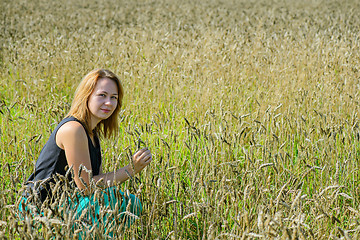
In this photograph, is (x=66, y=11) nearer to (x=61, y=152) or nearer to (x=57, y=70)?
(x=57, y=70)

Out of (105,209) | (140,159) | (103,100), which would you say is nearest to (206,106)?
(103,100)

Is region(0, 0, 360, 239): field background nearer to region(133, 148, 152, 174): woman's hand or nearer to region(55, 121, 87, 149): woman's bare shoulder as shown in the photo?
region(133, 148, 152, 174): woman's hand

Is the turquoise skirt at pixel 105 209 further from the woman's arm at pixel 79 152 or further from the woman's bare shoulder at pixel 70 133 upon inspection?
the woman's bare shoulder at pixel 70 133

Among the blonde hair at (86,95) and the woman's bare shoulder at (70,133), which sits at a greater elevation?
the blonde hair at (86,95)

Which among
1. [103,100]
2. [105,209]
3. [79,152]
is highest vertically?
[103,100]

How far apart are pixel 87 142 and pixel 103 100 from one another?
1.06 feet

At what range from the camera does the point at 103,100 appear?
8.41 feet

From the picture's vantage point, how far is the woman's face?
2.55 meters

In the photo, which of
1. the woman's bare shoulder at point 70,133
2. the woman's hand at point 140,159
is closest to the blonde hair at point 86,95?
the woman's bare shoulder at point 70,133

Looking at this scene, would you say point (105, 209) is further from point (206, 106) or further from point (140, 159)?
point (206, 106)

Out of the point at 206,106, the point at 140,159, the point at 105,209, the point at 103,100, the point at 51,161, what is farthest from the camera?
the point at 206,106

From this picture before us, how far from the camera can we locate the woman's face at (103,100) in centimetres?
255

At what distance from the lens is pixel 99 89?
257cm

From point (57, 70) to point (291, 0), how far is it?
13429 mm
